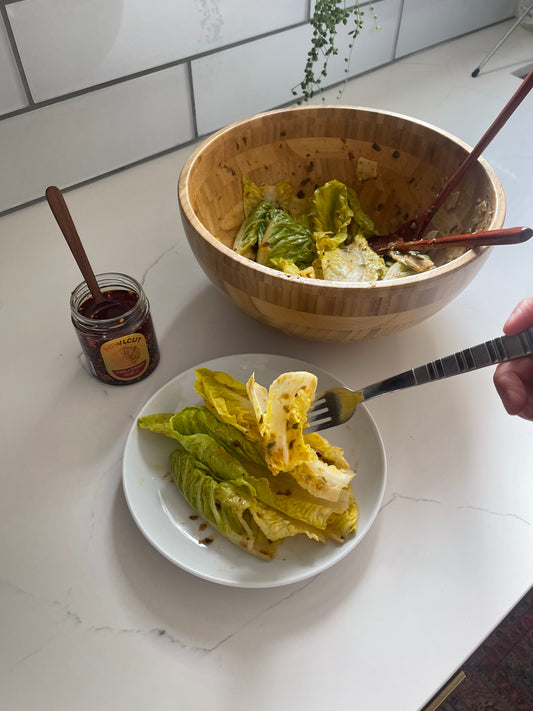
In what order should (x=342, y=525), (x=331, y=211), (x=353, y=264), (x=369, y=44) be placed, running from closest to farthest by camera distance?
(x=342, y=525) < (x=353, y=264) < (x=331, y=211) < (x=369, y=44)

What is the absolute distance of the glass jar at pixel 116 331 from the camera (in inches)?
28.1

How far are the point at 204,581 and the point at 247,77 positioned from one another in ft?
3.35

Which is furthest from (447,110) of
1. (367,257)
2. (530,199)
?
(367,257)

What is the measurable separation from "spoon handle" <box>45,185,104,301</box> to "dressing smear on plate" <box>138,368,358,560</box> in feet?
0.70

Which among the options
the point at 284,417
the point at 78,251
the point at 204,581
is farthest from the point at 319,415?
the point at 78,251

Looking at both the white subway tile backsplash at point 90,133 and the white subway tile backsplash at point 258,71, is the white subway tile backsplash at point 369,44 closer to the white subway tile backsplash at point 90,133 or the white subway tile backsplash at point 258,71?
the white subway tile backsplash at point 258,71

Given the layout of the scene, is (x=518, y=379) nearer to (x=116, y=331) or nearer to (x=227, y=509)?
(x=227, y=509)

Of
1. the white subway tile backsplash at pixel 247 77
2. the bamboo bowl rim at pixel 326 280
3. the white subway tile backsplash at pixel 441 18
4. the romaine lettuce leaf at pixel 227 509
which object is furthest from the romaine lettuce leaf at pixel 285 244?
the white subway tile backsplash at pixel 441 18

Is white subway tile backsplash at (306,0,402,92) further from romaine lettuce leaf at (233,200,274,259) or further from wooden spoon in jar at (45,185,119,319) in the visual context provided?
wooden spoon in jar at (45,185,119,319)

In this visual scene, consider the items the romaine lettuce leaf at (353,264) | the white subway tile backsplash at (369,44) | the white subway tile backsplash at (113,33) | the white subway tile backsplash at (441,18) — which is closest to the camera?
the romaine lettuce leaf at (353,264)

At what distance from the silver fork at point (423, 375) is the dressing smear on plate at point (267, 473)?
0.06 meters

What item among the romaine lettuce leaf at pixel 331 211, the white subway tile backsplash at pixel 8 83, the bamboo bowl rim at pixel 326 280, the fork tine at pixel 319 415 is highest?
the white subway tile backsplash at pixel 8 83

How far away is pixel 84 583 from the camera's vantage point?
63cm

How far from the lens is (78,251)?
0.69m
